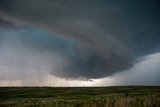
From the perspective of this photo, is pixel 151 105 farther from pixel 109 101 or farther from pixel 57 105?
pixel 57 105

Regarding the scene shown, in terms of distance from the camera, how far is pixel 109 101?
14.4 meters

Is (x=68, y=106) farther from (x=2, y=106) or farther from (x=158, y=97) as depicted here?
(x=158, y=97)

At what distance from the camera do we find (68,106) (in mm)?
13789

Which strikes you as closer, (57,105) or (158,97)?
(57,105)

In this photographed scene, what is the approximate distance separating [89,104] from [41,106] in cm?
320

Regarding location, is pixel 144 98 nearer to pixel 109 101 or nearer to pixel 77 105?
pixel 109 101

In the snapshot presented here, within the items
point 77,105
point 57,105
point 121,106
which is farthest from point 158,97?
point 57,105

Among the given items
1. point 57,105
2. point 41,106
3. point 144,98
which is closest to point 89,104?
point 57,105

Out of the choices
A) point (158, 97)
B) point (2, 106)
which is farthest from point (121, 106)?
point (2, 106)

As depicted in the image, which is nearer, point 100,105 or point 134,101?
point 100,105

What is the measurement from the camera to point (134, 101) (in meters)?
15.7

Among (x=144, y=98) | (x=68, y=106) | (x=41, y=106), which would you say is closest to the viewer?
(x=68, y=106)

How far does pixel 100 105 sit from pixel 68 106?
2094 mm

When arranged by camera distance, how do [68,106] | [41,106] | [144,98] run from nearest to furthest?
[68,106]
[41,106]
[144,98]
